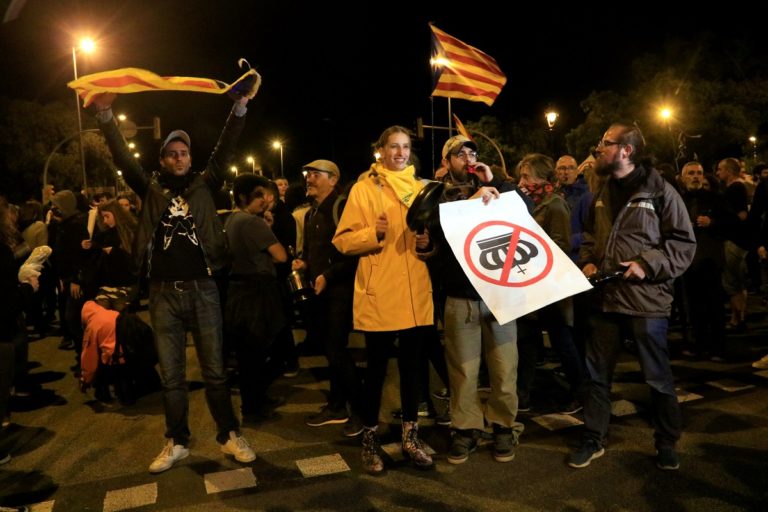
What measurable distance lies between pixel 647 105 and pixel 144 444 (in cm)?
3282

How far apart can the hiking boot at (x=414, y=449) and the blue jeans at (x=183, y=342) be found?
129 cm

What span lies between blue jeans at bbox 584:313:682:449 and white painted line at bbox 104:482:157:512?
2907 millimetres

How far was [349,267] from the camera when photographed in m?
4.88

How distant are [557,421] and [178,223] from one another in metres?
3.26

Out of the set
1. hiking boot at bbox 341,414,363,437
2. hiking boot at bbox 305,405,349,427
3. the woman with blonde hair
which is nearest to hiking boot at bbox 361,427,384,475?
the woman with blonde hair

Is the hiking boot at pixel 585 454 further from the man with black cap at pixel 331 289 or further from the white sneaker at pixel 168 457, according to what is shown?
the white sneaker at pixel 168 457

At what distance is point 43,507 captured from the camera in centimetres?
398

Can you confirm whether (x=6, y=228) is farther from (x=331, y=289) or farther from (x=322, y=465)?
(x=322, y=465)

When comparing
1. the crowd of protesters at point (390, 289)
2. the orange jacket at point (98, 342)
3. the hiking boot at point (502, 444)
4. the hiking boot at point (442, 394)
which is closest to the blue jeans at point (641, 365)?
the crowd of protesters at point (390, 289)

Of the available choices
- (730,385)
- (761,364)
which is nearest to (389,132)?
(730,385)

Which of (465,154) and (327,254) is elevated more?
(465,154)

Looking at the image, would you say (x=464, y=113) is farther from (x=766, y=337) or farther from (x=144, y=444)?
(x=144, y=444)

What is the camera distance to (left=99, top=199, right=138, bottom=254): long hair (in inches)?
248

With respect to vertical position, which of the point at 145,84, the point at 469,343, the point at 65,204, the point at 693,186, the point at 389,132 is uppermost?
the point at 145,84
